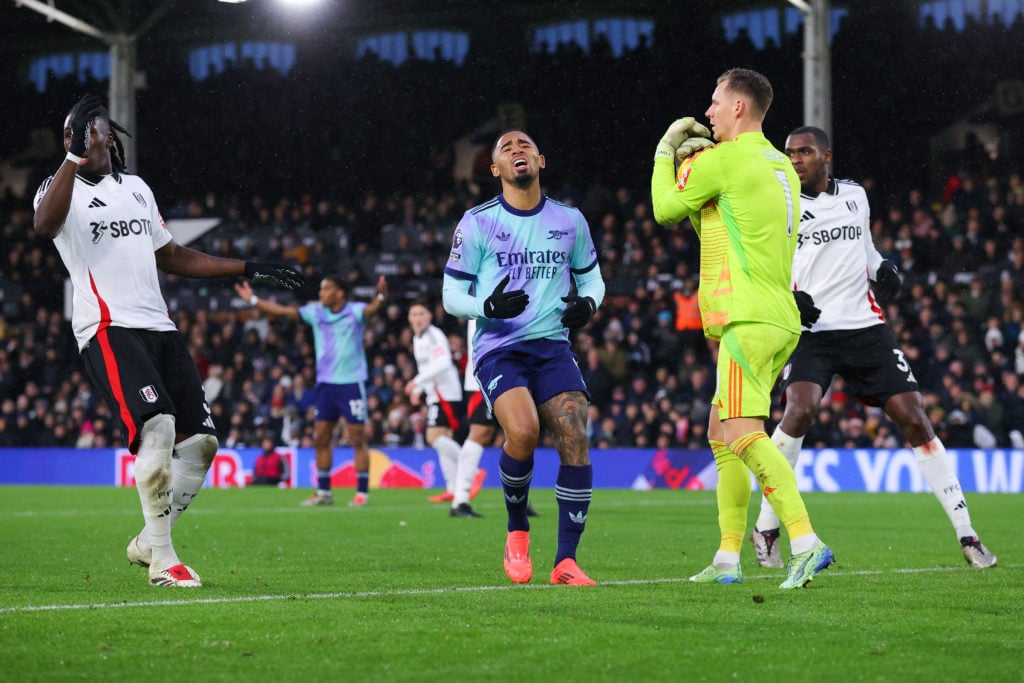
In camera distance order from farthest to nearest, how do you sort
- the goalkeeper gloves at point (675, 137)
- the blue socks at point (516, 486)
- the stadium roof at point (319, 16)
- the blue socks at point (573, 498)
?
the stadium roof at point (319, 16), the blue socks at point (516, 486), the blue socks at point (573, 498), the goalkeeper gloves at point (675, 137)

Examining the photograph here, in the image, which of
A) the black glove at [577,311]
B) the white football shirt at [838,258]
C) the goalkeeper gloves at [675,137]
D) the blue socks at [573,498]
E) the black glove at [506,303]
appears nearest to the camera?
the black glove at [506,303]

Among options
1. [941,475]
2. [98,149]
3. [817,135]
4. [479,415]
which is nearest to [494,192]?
[479,415]

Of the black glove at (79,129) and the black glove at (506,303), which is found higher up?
the black glove at (79,129)

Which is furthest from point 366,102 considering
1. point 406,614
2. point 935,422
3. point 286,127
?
point 406,614

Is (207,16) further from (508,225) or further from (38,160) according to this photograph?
(508,225)

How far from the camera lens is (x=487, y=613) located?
5203 millimetres

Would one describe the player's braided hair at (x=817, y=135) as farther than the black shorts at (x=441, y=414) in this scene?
No

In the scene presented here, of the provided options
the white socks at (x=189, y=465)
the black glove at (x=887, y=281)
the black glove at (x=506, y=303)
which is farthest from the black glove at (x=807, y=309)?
the white socks at (x=189, y=465)

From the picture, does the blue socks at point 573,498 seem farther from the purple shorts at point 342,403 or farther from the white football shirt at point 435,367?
the purple shorts at point 342,403

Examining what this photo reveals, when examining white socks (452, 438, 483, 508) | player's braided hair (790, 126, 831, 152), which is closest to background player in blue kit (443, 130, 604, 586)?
player's braided hair (790, 126, 831, 152)

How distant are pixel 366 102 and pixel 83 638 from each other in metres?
26.9

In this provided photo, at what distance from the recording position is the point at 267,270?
6895mm

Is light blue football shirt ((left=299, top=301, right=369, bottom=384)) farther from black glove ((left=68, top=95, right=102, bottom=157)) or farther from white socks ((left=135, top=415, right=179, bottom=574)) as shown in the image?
black glove ((left=68, top=95, right=102, bottom=157))

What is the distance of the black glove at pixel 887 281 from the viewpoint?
774cm
